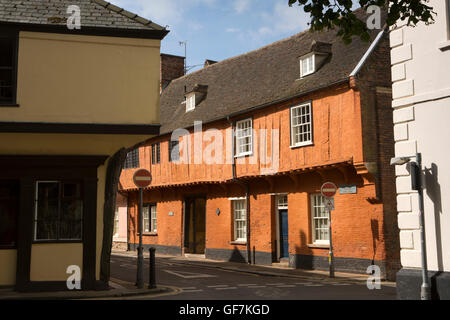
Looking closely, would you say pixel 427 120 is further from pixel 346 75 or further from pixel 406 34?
pixel 346 75

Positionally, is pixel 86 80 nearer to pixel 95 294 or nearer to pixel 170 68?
pixel 95 294

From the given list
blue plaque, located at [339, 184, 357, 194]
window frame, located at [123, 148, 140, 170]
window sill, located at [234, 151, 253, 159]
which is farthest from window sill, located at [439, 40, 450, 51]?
window frame, located at [123, 148, 140, 170]

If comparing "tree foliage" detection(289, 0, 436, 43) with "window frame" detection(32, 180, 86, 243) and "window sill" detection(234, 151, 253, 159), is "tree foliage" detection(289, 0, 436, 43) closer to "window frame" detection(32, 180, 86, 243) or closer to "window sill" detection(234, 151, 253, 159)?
"window frame" detection(32, 180, 86, 243)

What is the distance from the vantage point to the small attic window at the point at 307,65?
21245 millimetres

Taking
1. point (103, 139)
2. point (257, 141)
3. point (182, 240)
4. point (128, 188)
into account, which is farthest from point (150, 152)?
point (103, 139)

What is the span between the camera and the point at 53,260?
1263cm

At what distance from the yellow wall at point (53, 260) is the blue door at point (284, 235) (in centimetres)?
1082

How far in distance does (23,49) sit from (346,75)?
11032mm

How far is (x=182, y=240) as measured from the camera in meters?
27.6

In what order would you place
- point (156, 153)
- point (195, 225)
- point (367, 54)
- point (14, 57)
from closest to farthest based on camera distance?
point (14, 57), point (367, 54), point (195, 225), point (156, 153)

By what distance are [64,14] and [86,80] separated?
6.25 ft

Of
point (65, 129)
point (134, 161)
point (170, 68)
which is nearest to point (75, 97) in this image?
point (65, 129)

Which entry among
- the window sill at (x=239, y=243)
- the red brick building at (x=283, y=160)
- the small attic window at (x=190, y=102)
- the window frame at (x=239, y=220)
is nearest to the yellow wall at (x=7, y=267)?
the red brick building at (x=283, y=160)

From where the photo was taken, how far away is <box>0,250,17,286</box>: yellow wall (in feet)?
40.8
